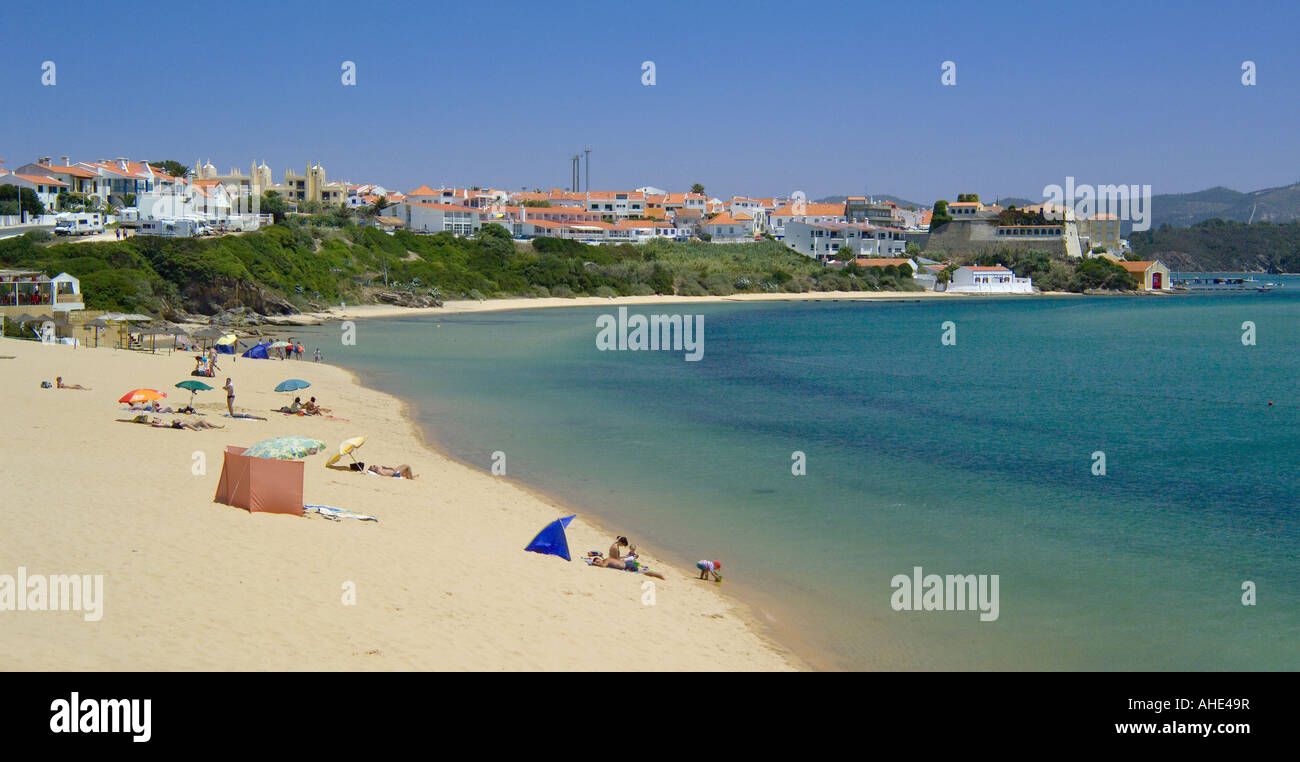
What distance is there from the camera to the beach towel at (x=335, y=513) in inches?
551

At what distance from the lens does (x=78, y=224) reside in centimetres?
6925

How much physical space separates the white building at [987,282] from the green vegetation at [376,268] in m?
7.11

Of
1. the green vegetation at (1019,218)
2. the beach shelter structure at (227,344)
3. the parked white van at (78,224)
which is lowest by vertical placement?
the beach shelter structure at (227,344)

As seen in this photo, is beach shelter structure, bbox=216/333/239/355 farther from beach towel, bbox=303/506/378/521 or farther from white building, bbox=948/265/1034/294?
white building, bbox=948/265/1034/294

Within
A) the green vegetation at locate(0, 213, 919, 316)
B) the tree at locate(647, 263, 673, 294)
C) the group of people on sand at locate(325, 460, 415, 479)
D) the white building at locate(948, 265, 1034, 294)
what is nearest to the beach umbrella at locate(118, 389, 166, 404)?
the group of people on sand at locate(325, 460, 415, 479)

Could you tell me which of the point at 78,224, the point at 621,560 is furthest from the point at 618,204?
the point at 621,560

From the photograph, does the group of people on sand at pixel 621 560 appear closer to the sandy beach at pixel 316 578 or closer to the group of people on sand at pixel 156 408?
the sandy beach at pixel 316 578

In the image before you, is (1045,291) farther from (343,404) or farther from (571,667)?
(571,667)

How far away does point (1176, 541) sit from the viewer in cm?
1630

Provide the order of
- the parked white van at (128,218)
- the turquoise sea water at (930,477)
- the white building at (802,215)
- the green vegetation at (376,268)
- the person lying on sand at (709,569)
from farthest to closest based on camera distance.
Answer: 1. the white building at (802,215)
2. the parked white van at (128,218)
3. the green vegetation at (376,268)
4. the person lying on sand at (709,569)
5. the turquoise sea water at (930,477)

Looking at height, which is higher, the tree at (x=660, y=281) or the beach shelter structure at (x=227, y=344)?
the tree at (x=660, y=281)

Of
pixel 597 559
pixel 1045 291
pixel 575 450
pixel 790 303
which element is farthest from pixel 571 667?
pixel 1045 291

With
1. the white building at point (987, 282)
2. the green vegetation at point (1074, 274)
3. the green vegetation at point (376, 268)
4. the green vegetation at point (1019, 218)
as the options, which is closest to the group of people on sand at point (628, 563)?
the green vegetation at point (376, 268)

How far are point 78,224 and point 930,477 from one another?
66.8 m
